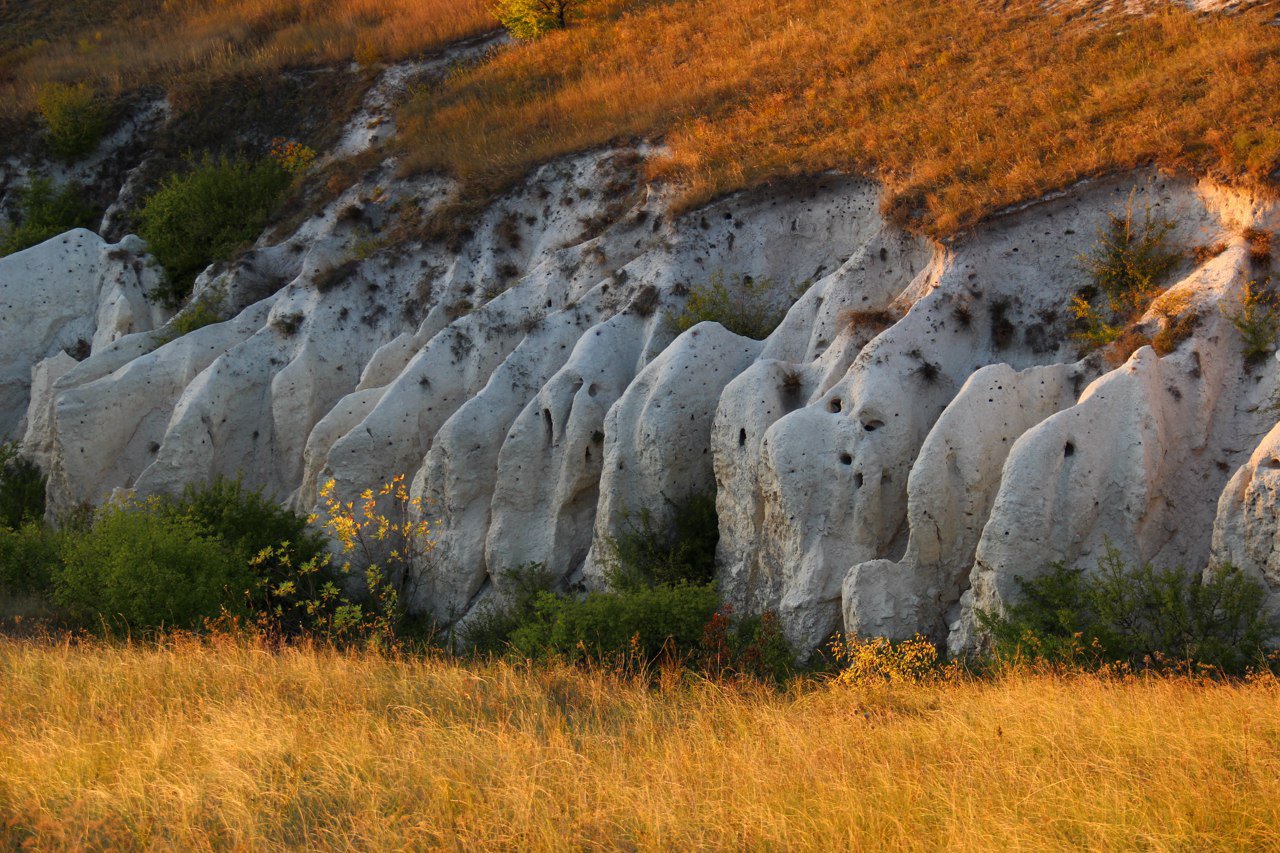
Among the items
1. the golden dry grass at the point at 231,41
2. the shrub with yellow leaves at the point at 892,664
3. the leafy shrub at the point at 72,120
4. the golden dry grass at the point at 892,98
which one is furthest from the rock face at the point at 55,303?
the shrub with yellow leaves at the point at 892,664

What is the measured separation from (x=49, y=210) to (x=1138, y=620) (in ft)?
84.9

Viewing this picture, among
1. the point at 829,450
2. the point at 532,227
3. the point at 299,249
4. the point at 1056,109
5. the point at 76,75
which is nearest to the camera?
the point at 829,450

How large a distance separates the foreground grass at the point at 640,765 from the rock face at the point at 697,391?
2.38 meters

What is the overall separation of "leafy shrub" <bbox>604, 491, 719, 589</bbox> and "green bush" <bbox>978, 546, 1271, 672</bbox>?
159 inches

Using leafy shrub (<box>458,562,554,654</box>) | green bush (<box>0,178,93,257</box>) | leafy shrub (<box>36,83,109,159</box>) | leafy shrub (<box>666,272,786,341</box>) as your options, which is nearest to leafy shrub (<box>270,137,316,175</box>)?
green bush (<box>0,178,93,257</box>)

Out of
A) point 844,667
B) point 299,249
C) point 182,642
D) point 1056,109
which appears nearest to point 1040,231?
point 1056,109

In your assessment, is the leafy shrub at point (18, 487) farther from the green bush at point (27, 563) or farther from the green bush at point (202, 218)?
the green bush at point (202, 218)

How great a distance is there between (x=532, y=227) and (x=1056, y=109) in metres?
8.93

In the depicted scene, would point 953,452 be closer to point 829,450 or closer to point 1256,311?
point 829,450

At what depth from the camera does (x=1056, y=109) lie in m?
15.4

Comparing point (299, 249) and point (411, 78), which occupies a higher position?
point (411, 78)

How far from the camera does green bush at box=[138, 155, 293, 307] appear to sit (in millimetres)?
23234

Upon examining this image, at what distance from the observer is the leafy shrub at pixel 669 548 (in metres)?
13.3

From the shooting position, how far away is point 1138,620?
9.99 m
